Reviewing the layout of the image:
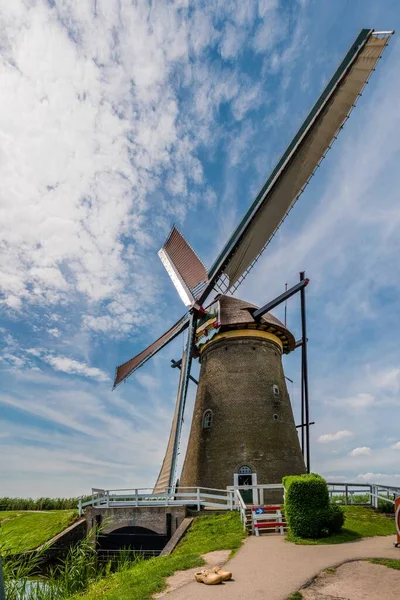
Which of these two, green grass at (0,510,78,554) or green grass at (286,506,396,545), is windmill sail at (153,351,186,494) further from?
green grass at (286,506,396,545)

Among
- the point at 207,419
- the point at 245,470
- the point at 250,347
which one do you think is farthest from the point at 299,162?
the point at 245,470

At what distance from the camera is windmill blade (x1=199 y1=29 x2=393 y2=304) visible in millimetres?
14977

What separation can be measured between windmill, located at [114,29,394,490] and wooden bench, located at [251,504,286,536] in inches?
148

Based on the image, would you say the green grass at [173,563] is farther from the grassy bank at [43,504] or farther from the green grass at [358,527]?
the grassy bank at [43,504]

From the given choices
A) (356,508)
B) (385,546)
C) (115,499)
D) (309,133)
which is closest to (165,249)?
(309,133)

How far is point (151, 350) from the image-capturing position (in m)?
22.1

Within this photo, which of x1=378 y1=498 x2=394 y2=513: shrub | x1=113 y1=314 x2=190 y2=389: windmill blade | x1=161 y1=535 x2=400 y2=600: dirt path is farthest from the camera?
x1=113 y1=314 x2=190 y2=389: windmill blade

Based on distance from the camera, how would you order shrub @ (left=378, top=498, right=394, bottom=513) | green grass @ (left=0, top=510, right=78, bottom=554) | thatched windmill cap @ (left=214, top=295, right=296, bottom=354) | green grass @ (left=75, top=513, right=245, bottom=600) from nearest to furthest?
green grass @ (left=75, top=513, right=245, bottom=600) → shrub @ (left=378, top=498, right=394, bottom=513) → green grass @ (left=0, top=510, right=78, bottom=554) → thatched windmill cap @ (left=214, top=295, right=296, bottom=354)

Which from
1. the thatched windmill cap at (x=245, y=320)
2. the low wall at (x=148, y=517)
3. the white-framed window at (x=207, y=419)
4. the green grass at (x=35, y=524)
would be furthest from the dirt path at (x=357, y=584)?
the thatched windmill cap at (x=245, y=320)

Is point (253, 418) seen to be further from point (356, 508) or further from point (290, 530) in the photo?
point (290, 530)

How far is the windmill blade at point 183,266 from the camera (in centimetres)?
2181

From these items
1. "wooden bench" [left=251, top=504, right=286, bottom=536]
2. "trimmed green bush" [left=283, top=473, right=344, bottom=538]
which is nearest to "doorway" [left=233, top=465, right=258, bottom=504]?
"wooden bench" [left=251, top=504, right=286, bottom=536]

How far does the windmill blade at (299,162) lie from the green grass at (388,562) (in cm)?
1271

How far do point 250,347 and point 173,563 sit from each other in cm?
1109
